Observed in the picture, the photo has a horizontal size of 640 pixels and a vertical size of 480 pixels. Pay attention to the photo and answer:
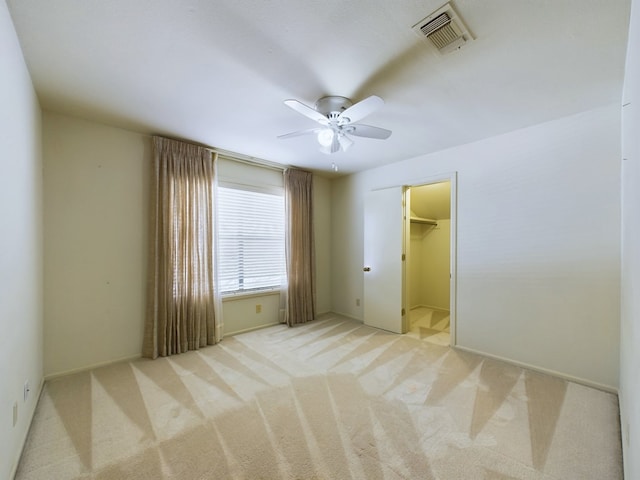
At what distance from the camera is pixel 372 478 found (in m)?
1.42

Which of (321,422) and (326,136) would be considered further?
(326,136)

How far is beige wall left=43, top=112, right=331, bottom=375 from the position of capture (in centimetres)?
249

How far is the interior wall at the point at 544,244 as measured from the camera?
229 cm

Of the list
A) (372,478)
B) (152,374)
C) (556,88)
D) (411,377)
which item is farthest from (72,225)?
(556,88)

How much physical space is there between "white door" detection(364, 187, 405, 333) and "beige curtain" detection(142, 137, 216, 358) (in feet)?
7.32

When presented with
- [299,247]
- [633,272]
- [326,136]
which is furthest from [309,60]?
[299,247]

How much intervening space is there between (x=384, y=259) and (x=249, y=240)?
6.50 ft

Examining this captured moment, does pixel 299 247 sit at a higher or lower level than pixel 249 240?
lower

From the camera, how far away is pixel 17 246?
5.28 feet

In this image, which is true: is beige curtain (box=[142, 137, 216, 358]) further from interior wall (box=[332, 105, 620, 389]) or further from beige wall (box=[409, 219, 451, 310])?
beige wall (box=[409, 219, 451, 310])

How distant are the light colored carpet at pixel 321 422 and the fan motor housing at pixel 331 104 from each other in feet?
7.71

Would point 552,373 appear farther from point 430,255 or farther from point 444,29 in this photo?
point 444,29

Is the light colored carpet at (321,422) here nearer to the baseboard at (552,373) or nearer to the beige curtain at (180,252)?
the baseboard at (552,373)

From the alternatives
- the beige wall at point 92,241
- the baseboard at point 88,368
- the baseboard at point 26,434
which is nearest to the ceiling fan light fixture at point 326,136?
the beige wall at point 92,241
